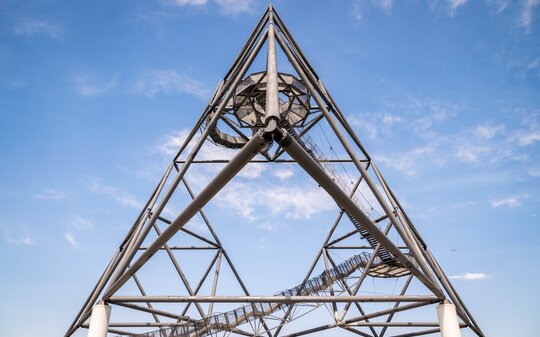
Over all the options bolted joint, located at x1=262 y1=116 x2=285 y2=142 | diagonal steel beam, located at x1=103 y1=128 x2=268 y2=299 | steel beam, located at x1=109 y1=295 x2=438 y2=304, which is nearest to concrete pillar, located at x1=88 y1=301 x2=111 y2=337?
steel beam, located at x1=109 y1=295 x2=438 y2=304

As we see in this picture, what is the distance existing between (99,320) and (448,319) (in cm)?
1144

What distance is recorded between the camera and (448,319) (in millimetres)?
12250

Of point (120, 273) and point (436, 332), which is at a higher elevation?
point (120, 273)

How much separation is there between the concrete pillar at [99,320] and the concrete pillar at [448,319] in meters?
11.1

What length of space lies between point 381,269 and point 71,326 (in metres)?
14.0

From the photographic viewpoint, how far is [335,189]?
10.5 m

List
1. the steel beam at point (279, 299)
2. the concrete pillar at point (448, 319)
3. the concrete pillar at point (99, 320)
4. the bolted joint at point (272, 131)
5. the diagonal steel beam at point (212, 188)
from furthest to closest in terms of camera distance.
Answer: the steel beam at point (279, 299)
the concrete pillar at point (448, 319)
the concrete pillar at point (99, 320)
the diagonal steel beam at point (212, 188)
the bolted joint at point (272, 131)

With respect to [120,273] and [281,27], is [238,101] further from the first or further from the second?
[120,273]

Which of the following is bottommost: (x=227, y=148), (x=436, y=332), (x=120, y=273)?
(x=436, y=332)

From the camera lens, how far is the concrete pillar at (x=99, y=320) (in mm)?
11937

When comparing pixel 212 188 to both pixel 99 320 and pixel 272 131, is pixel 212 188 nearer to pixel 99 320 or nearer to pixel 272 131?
pixel 272 131

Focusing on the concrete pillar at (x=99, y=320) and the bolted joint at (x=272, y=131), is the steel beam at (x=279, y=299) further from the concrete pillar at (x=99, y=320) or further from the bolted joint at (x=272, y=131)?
the bolted joint at (x=272, y=131)

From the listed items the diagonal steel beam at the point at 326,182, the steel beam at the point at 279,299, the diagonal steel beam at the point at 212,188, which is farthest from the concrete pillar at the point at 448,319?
the diagonal steel beam at the point at 212,188

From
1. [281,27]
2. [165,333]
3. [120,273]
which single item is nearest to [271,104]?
[281,27]
